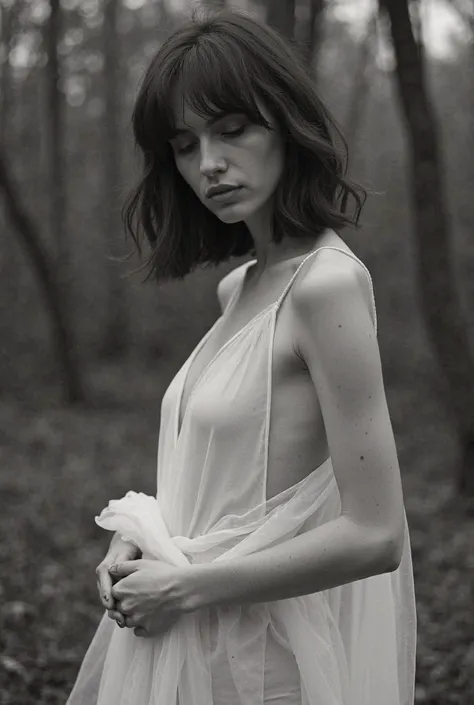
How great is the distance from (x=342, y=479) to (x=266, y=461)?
0.18 m

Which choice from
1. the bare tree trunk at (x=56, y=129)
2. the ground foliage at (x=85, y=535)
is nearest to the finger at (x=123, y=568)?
the ground foliage at (x=85, y=535)

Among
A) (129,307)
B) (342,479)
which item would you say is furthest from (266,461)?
(129,307)

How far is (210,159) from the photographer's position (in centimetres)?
182

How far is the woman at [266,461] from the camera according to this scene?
1592mm

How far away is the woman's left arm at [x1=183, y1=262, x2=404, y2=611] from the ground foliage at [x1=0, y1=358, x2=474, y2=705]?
293cm

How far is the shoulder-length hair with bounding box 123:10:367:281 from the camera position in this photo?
1.77 m

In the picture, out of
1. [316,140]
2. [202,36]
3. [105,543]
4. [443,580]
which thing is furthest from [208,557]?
[105,543]

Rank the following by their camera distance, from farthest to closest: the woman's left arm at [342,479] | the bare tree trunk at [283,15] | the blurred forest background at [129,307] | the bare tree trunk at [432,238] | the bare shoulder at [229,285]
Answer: the bare tree trunk at [283,15], the bare tree trunk at [432,238], the blurred forest background at [129,307], the bare shoulder at [229,285], the woman's left arm at [342,479]

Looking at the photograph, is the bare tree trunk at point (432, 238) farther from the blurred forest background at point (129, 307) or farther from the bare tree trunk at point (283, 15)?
the bare tree trunk at point (283, 15)

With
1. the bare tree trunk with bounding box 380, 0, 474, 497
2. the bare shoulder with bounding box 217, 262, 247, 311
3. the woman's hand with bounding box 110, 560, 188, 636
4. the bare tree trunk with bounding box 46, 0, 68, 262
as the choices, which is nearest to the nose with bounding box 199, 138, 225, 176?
the bare shoulder with bounding box 217, 262, 247, 311

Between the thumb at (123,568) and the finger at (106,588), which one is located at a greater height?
the thumb at (123,568)

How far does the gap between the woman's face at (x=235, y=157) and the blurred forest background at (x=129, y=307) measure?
0.45 meters

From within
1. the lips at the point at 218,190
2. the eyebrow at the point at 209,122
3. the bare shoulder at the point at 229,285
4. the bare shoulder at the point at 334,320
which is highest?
the eyebrow at the point at 209,122

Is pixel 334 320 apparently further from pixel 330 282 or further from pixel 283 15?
pixel 283 15
